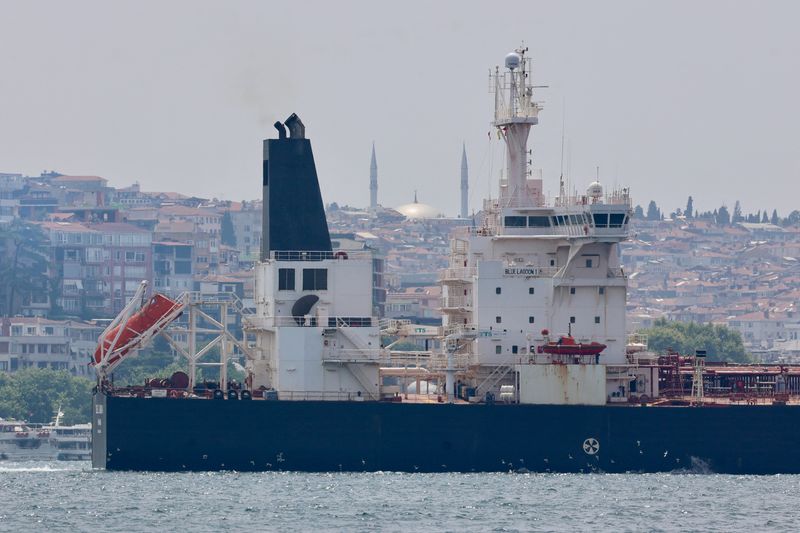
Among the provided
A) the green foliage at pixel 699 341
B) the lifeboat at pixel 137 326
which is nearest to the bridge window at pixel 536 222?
the lifeboat at pixel 137 326

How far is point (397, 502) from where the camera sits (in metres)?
61.4

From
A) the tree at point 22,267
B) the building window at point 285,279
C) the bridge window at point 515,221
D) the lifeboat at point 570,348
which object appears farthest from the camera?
the tree at point 22,267

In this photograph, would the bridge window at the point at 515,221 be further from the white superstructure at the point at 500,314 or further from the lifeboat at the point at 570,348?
the lifeboat at the point at 570,348

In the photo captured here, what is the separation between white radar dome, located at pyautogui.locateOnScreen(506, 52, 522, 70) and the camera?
72.1 meters

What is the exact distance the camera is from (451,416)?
2699 inches

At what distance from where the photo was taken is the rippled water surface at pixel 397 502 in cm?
5784

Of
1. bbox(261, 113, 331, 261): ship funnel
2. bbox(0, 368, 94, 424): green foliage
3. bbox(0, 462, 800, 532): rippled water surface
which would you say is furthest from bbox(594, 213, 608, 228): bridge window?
bbox(0, 368, 94, 424): green foliage

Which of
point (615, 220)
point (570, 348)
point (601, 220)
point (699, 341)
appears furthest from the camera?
point (699, 341)

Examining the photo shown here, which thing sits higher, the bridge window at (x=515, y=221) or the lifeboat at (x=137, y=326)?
the bridge window at (x=515, y=221)

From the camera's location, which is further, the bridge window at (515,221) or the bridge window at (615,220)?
the bridge window at (515,221)

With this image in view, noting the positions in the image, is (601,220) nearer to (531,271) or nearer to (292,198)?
(531,271)

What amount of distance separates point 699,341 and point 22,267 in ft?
206

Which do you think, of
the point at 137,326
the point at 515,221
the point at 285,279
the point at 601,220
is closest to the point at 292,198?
the point at 285,279

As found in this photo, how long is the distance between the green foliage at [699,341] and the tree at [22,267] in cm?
4671
